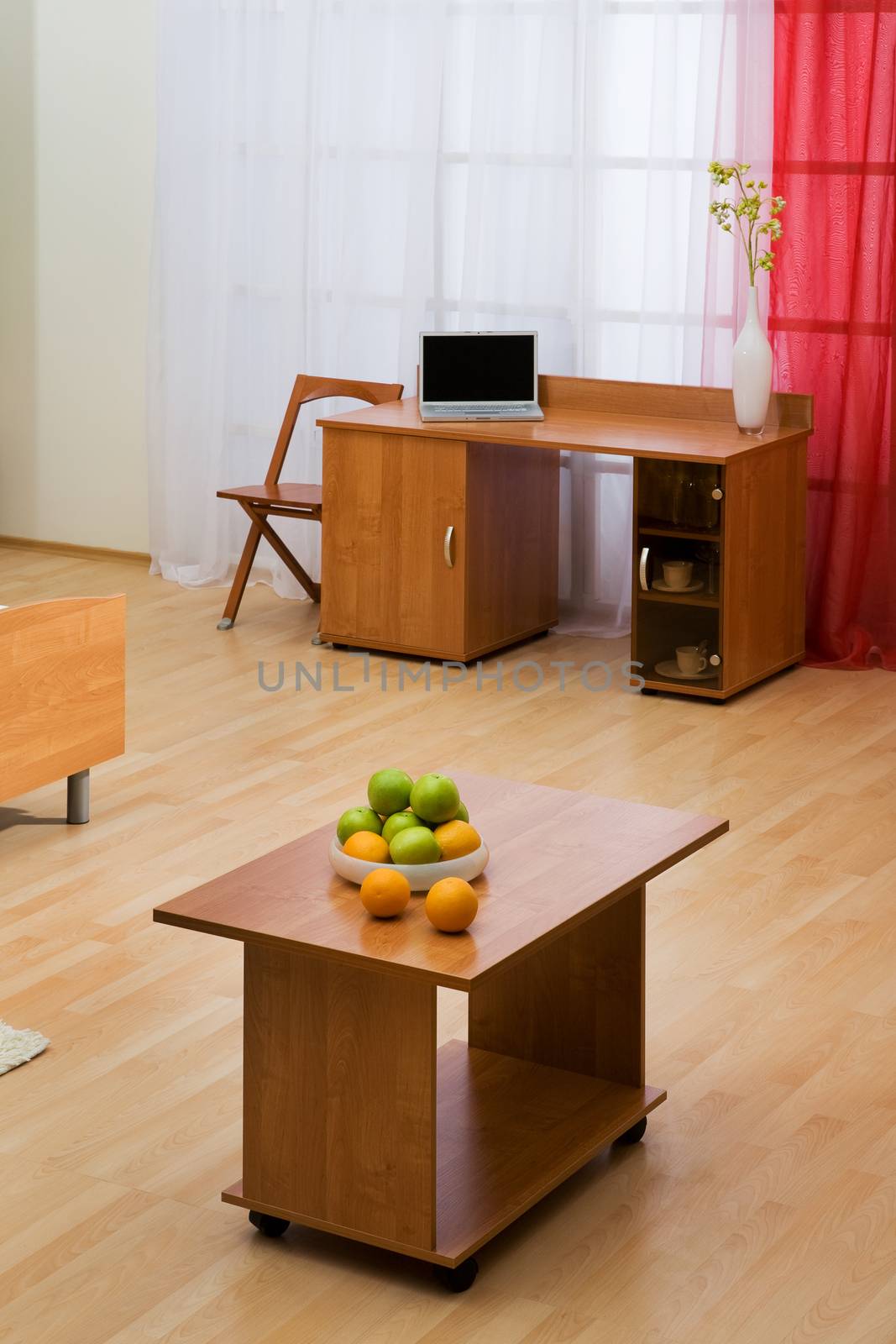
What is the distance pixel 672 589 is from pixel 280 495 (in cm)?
138

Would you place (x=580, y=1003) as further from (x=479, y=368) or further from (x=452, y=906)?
(x=479, y=368)

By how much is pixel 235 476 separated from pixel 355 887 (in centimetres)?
437

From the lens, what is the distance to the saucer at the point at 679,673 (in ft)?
18.0

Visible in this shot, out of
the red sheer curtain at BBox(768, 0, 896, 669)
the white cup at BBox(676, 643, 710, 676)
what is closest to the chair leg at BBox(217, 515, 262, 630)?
the white cup at BBox(676, 643, 710, 676)

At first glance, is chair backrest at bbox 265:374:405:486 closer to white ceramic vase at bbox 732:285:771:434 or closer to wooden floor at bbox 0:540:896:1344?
wooden floor at bbox 0:540:896:1344

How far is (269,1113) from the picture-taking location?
2637 mm

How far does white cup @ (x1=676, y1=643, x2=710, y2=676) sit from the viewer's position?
5.48 metres

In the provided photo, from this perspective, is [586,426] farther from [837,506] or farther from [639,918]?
[639,918]

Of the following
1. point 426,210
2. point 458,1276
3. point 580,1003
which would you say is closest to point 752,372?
point 426,210

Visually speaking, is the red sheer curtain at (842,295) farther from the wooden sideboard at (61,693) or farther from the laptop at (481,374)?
the wooden sideboard at (61,693)

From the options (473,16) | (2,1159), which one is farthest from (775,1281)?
(473,16)

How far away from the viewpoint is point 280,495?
6.11m

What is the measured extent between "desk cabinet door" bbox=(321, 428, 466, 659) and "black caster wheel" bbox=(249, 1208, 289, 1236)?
10.3 ft

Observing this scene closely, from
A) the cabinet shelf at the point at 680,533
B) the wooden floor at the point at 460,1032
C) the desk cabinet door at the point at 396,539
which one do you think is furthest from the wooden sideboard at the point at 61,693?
the cabinet shelf at the point at 680,533
